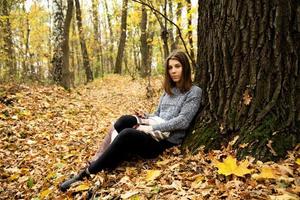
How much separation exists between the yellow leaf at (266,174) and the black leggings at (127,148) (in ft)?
5.01

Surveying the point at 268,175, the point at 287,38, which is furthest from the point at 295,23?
the point at 268,175

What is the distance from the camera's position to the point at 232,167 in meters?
3.29

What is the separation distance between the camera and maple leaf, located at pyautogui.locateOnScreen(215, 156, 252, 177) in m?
3.19

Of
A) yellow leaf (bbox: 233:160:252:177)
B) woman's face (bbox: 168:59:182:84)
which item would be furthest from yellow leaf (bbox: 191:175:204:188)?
woman's face (bbox: 168:59:182:84)

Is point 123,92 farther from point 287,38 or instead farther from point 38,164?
point 287,38

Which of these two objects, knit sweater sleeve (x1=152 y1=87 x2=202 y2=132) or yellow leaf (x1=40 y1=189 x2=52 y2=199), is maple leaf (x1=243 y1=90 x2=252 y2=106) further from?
yellow leaf (x1=40 y1=189 x2=52 y2=199)

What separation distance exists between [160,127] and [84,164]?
1512 mm

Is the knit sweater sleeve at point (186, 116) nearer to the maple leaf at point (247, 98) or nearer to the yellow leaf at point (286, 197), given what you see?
the maple leaf at point (247, 98)

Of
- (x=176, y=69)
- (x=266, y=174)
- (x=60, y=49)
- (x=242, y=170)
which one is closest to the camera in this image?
(x=266, y=174)

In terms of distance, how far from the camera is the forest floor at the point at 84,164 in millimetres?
3080

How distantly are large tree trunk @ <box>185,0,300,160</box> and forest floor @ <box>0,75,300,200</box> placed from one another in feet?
0.66

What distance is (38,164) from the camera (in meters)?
5.59

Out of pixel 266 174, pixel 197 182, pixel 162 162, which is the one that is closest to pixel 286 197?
pixel 266 174

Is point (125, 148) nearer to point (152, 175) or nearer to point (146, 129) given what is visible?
point (146, 129)
